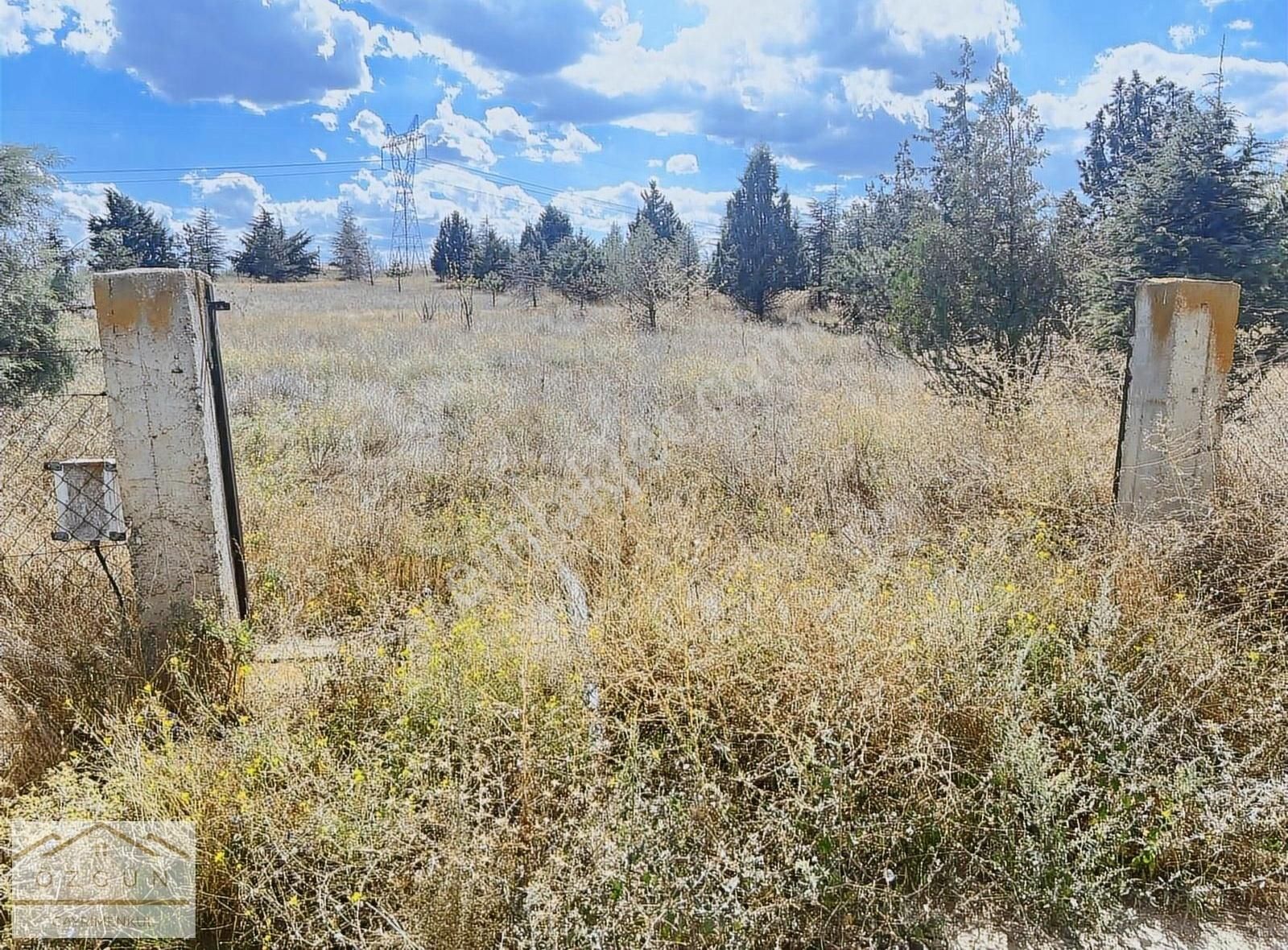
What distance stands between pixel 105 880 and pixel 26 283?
6552 mm

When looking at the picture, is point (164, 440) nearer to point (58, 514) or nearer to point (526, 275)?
point (58, 514)

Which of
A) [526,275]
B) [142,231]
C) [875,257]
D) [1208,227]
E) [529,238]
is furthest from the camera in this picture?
[529,238]

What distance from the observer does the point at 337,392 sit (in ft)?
25.7

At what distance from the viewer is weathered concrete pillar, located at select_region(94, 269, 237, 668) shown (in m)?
2.66

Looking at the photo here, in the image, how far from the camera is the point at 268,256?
39125 mm

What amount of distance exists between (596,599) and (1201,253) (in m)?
6.10

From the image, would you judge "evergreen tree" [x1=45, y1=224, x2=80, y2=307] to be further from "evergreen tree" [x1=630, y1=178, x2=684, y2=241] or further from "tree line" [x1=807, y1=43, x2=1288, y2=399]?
"evergreen tree" [x1=630, y1=178, x2=684, y2=241]

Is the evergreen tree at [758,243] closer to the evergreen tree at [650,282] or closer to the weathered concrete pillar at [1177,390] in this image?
the evergreen tree at [650,282]

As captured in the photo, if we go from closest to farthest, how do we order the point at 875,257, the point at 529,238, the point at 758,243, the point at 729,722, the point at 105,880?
the point at 105,880, the point at 729,722, the point at 875,257, the point at 758,243, the point at 529,238

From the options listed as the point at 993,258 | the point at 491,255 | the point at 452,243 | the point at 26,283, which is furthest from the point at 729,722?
the point at 452,243

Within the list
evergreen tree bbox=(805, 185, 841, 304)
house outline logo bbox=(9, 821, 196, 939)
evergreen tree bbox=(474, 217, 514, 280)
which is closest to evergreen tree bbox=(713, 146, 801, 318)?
evergreen tree bbox=(805, 185, 841, 304)

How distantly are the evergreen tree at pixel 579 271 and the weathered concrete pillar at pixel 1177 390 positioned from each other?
20643 millimetres

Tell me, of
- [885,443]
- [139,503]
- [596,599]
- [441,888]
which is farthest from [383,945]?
[885,443]

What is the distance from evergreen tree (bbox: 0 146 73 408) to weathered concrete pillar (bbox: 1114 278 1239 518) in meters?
7.95
